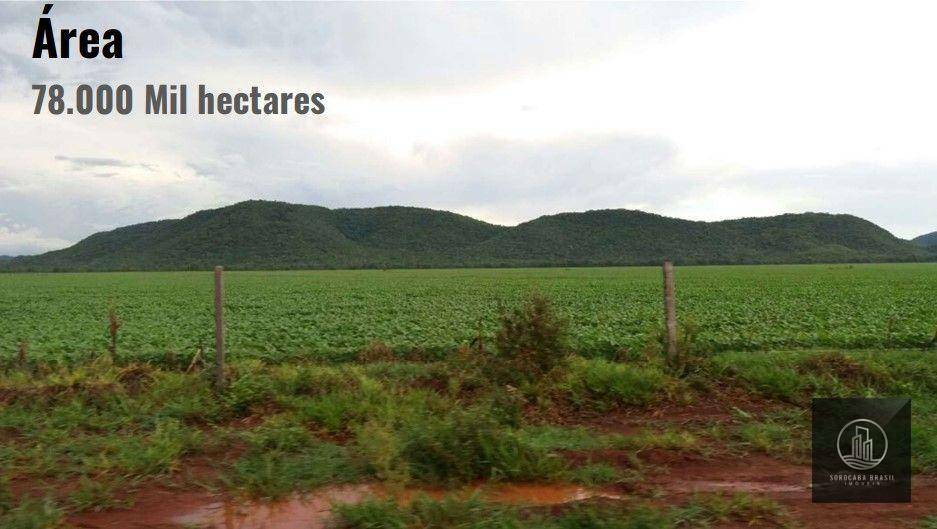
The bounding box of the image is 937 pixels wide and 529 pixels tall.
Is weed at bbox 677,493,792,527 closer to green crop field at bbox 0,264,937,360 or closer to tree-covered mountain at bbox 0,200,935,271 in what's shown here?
green crop field at bbox 0,264,937,360

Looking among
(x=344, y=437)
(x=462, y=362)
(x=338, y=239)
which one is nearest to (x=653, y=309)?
(x=462, y=362)

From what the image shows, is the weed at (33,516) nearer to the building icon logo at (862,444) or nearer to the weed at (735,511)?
the weed at (735,511)

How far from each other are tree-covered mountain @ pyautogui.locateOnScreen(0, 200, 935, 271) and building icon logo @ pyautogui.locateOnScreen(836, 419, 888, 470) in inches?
4135

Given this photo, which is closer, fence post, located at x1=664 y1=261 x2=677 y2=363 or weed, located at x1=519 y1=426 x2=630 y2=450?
weed, located at x1=519 y1=426 x2=630 y2=450

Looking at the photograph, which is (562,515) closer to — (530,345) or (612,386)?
Result: (612,386)

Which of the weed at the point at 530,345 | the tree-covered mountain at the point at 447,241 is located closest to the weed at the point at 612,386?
the weed at the point at 530,345

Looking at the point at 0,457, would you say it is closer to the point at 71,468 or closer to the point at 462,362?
the point at 71,468

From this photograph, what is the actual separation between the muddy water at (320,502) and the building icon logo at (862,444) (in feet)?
7.61

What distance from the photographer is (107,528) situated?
4.16 meters

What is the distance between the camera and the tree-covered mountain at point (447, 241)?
404 feet

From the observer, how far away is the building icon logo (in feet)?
17.4

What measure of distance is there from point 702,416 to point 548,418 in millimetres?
1707

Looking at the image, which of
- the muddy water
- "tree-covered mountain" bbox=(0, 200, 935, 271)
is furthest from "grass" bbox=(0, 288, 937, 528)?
"tree-covered mountain" bbox=(0, 200, 935, 271)

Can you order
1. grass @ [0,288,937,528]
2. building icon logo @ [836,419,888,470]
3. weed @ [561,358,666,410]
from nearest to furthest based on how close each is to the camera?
grass @ [0,288,937,528], building icon logo @ [836,419,888,470], weed @ [561,358,666,410]
